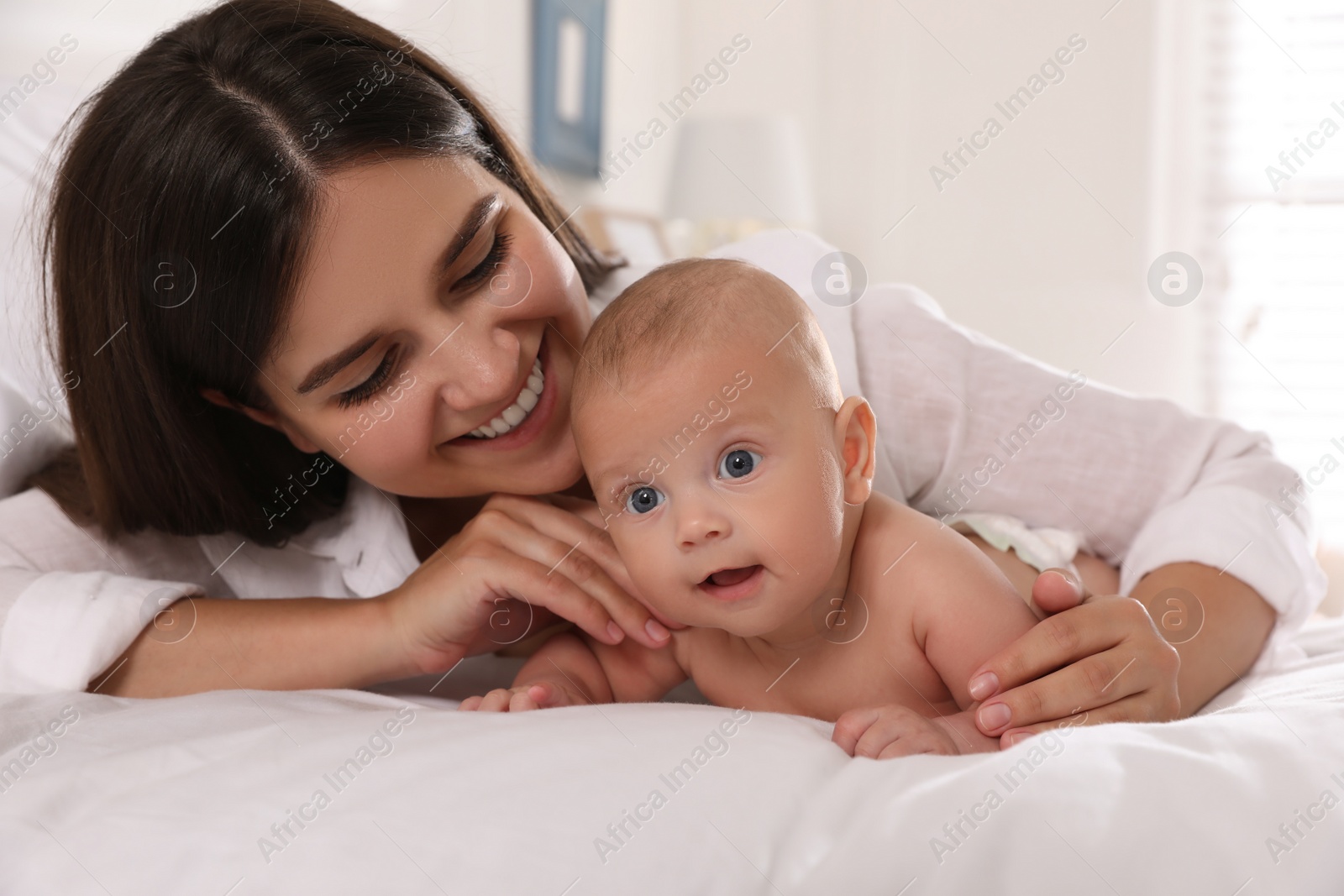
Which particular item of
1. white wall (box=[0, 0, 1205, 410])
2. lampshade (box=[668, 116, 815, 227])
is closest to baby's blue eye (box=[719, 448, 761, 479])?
white wall (box=[0, 0, 1205, 410])

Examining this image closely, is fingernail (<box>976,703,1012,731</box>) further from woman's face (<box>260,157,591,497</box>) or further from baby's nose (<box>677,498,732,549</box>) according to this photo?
woman's face (<box>260,157,591,497</box>)

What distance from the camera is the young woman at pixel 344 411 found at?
97cm

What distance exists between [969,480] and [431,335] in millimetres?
688

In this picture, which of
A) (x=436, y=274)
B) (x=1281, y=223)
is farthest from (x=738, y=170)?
(x=436, y=274)

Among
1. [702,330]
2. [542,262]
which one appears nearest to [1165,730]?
[702,330]

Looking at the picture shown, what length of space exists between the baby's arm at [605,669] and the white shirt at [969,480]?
334 mm

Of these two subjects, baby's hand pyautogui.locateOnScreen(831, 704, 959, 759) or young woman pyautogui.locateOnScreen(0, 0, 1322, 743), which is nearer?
baby's hand pyautogui.locateOnScreen(831, 704, 959, 759)

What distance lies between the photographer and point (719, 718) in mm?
742

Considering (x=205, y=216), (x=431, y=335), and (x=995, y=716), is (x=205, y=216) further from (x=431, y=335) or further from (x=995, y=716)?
(x=995, y=716)

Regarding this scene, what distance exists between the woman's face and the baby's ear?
1.05 ft

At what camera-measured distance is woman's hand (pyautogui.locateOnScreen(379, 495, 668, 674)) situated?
0.97m

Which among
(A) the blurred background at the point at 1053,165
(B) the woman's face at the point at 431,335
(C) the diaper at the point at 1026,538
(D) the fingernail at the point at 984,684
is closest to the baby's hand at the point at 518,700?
(B) the woman's face at the point at 431,335

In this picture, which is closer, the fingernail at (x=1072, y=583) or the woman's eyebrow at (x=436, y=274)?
the fingernail at (x=1072, y=583)

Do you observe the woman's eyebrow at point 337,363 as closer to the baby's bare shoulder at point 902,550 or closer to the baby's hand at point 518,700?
the baby's hand at point 518,700
